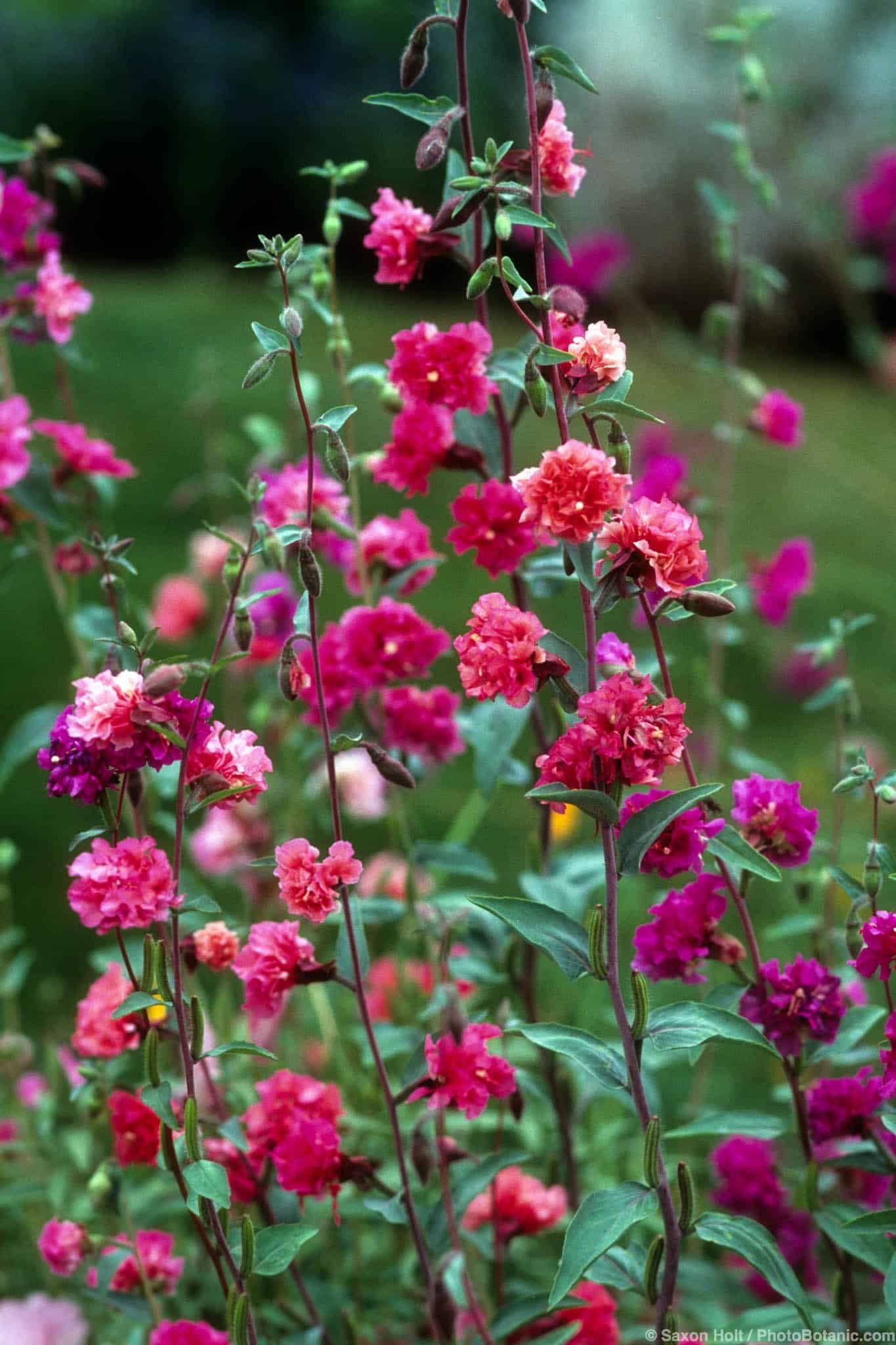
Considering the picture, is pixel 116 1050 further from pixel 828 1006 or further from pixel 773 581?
pixel 773 581

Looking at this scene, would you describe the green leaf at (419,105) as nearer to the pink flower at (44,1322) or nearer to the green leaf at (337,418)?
the green leaf at (337,418)

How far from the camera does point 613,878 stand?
744mm

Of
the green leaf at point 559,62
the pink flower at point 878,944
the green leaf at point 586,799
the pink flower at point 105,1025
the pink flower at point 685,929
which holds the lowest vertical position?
the pink flower at point 105,1025

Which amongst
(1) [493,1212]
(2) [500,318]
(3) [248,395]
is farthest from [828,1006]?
(2) [500,318]

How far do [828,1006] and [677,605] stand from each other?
27cm

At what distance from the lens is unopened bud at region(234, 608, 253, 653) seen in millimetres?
750

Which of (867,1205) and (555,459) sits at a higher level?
(555,459)

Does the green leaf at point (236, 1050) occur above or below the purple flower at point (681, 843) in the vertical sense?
below

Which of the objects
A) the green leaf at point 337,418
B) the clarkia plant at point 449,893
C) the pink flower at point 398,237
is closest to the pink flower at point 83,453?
the clarkia plant at point 449,893

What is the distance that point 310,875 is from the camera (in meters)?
0.75

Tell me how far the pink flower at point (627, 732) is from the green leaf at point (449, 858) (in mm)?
415

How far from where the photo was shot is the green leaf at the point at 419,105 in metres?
0.88

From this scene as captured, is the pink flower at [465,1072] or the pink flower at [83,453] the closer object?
the pink flower at [465,1072]

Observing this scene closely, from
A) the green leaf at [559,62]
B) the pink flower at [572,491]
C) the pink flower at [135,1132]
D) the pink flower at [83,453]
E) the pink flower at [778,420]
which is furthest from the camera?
the pink flower at [778,420]
